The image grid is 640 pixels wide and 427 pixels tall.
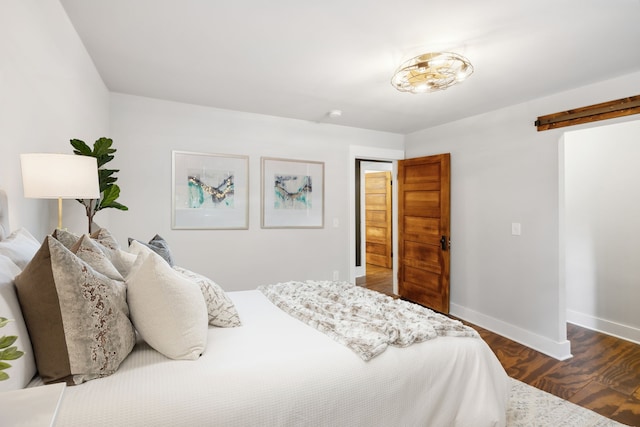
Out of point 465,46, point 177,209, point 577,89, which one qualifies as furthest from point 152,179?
point 577,89

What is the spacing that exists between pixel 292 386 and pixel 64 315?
82cm

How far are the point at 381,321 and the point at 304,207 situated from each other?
2521 mm

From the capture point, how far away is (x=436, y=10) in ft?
5.82

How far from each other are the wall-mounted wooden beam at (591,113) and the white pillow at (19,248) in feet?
12.9

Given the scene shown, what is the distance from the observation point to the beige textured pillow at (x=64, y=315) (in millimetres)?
988

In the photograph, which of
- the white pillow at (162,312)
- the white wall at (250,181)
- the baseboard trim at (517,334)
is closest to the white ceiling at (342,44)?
the white wall at (250,181)

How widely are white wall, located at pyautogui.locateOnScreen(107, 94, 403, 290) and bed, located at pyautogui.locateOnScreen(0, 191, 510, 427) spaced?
1.94 meters

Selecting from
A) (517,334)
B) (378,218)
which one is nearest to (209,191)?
(517,334)

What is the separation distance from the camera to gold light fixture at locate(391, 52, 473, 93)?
7.24ft

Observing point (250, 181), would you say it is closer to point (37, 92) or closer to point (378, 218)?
point (37, 92)

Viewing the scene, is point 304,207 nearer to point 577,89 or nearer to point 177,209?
point 177,209

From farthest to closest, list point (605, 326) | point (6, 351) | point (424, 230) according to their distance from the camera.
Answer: point (424, 230) < point (605, 326) < point (6, 351)

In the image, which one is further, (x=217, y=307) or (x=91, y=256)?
(x=217, y=307)

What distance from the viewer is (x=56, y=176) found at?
1417 millimetres
